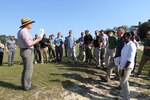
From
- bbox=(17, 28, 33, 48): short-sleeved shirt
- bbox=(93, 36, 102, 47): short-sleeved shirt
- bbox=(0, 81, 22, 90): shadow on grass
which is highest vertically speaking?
bbox=(93, 36, 102, 47): short-sleeved shirt

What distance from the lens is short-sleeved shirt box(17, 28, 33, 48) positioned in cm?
935

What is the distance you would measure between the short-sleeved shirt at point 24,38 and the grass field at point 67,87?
5.40 ft

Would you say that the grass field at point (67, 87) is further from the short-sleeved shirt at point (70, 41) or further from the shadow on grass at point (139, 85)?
the short-sleeved shirt at point (70, 41)

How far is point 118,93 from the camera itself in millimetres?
11062

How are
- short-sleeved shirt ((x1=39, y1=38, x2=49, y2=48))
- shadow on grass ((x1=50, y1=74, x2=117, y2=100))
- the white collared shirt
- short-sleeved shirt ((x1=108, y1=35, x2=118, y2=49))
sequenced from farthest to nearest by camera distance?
short-sleeved shirt ((x1=39, y1=38, x2=49, y2=48))
short-sleeved shirt ((x1=108, y1=35, x2=118, y2=49))
shadow on grass ((x1=50, y1=74, x2=117, y2=100))
the white collared shirt

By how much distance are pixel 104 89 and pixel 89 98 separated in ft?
4.14

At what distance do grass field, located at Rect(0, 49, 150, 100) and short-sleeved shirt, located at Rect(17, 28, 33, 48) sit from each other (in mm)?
1646

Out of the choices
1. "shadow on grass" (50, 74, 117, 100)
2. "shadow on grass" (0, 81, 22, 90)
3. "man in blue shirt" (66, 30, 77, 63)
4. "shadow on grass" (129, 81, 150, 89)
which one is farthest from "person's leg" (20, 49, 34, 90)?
"man in blue shirt" (66, 30, 77, 63)

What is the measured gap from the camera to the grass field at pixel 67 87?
984cm

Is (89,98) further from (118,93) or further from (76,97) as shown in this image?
(118,93)

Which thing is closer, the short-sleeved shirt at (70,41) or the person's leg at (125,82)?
the person's leg at (125,82)

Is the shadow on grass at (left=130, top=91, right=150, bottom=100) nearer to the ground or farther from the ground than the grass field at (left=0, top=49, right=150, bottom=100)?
nearer to the ground

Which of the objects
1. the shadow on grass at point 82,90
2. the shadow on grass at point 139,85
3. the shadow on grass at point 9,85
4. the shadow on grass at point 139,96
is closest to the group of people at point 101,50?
the shadow on grass at point 9,85

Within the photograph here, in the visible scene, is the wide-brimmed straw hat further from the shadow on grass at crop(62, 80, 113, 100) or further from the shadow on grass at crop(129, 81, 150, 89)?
the shadow on grass at crop(129, 81, 150, 89)
